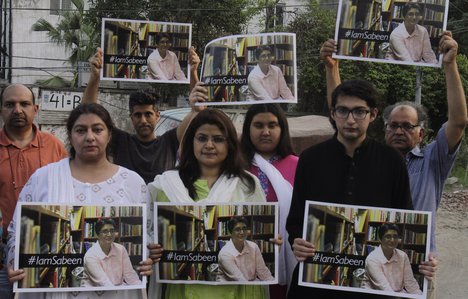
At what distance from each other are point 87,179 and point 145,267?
570mm

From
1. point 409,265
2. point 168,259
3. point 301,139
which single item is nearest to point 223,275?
point 168,259

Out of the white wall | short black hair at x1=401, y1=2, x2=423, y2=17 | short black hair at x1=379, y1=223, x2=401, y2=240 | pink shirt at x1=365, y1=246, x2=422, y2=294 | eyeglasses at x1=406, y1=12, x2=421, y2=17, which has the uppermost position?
the white wall

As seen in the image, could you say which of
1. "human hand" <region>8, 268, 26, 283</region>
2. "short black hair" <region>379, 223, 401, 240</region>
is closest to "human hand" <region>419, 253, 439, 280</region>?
"short black hair" <region>379, 223, 401, 240</region>

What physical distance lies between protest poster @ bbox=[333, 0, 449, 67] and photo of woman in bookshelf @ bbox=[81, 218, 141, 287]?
173 centimetres

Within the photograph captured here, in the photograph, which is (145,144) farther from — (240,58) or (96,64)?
(240,58)

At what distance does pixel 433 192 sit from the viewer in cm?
337

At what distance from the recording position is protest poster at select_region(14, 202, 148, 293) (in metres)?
2.83

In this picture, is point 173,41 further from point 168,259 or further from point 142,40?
point 168,259

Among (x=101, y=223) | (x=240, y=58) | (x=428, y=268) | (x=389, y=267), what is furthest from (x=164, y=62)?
(x=428, y=268)

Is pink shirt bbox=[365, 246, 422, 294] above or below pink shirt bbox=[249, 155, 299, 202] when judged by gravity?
below

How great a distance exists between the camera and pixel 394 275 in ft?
9.27

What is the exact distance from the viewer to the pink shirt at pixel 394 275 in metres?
2.82

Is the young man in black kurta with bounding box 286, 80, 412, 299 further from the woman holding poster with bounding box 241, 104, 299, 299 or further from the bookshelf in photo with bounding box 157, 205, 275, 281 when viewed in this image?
the woman holding poster with bounding box 241, 104, 299, 299

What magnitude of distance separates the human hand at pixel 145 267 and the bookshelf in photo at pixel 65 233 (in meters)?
0.03
